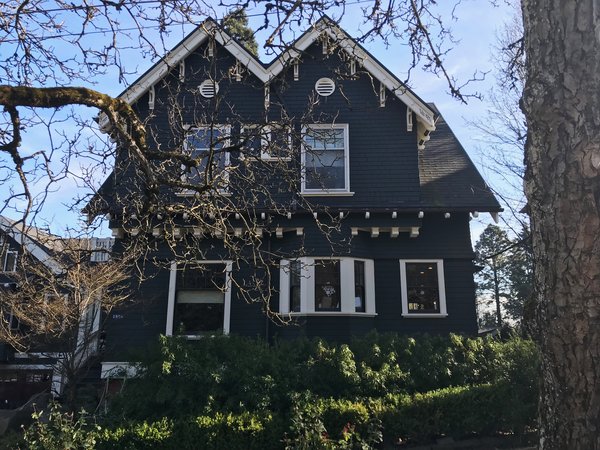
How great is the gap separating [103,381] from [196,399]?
5.30m

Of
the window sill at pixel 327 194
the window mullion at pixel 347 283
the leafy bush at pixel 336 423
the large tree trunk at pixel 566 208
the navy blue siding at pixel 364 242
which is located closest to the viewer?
the large tree trunk at pixel 566 208

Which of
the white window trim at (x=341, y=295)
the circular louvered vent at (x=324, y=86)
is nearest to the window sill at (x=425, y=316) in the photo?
the white window trim at (x=341, y=295)

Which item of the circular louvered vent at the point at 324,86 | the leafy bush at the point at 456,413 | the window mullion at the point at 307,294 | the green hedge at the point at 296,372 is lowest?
the leafy bush at the point at 456,413

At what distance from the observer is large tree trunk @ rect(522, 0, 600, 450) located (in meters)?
2.82

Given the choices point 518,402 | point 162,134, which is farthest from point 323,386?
point 162,134

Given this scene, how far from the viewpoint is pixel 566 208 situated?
3010 mm

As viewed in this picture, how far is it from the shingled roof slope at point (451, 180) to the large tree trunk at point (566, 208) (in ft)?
32.4

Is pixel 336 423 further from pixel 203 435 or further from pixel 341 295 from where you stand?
pixel 341 295

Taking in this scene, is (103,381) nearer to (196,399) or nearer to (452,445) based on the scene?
(196,399)

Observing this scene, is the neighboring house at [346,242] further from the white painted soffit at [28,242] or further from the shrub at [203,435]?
the shrub at [203,435]

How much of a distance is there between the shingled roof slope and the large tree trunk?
32.4ft

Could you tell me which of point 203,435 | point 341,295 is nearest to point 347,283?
point 341,295

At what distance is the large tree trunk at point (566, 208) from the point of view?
282cm

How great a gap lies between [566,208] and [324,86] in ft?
39.2
